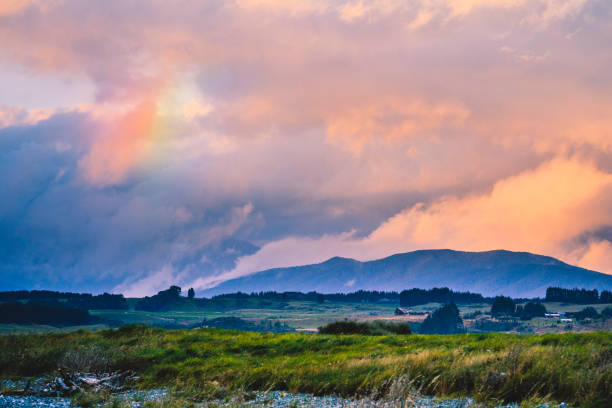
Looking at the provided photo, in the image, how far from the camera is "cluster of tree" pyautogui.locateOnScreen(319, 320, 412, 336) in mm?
46875

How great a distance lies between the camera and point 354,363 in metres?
26.2

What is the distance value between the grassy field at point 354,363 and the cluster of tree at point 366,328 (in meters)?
7.86

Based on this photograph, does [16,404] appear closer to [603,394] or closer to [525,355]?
[525,355]

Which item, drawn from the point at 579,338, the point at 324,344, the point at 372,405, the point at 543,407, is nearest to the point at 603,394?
the point at 543,407

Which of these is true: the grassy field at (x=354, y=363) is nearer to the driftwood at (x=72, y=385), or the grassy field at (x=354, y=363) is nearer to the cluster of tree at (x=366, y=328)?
the driftwood at (x=72, y=385)

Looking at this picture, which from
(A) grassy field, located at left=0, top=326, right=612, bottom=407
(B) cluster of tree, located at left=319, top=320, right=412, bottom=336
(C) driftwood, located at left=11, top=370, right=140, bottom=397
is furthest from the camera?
(B) cluster of tree, located at left=319, top=320, right=412, bottom=336

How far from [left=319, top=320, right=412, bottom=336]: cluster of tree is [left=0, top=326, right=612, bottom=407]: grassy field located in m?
7.86

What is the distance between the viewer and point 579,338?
2950cm

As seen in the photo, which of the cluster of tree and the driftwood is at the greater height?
the cluster of tree

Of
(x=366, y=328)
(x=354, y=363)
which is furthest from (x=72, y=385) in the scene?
(x=366, y=328)

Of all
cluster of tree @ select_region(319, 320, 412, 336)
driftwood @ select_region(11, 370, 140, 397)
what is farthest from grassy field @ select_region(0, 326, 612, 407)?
cluster of tree @ select_region(319, 320, 412, 336)

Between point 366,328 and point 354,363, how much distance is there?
21423 mm

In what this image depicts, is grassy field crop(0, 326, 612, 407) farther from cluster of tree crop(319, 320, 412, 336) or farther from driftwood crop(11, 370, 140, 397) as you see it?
cluster of tree crop(319, 320, 412, 336)

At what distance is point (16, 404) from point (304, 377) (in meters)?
12.2
